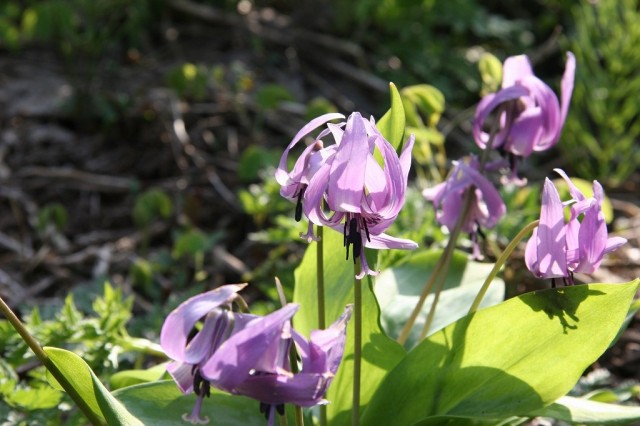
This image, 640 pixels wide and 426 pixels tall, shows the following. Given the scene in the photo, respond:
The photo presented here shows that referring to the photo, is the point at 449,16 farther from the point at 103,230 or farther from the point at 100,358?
the point at 100,358

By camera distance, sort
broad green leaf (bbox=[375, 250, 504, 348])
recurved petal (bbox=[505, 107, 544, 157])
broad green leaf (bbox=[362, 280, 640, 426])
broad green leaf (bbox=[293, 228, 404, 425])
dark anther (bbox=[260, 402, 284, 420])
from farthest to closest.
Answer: broad green leaf (bbox=[375, 250, 504, 348]), recurved petal (bbox=[505, 107, 544, 157]), broad green leaf (bbox=[293, 228, 404, 425]), broad green leaf (bbox=[362, 280, 640, 426]), dark anther (bbox=[260, 402, 284, 420])

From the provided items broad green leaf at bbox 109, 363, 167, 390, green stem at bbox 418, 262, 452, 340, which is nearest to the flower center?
green stem at bbox 418, 262, 452, 340

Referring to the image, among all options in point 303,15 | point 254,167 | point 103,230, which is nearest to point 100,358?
point 254,167

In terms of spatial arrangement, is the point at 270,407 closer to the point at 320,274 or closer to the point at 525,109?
the point at 320,274

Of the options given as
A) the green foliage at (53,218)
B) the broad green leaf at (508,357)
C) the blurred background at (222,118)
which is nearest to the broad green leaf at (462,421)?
the broad green leaf at (508,357)

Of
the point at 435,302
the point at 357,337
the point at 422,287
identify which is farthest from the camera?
the point at 422,287

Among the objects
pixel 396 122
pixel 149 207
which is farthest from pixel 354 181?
pixel 149 207

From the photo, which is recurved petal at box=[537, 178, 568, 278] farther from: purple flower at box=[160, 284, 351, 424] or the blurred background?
the blurred background
